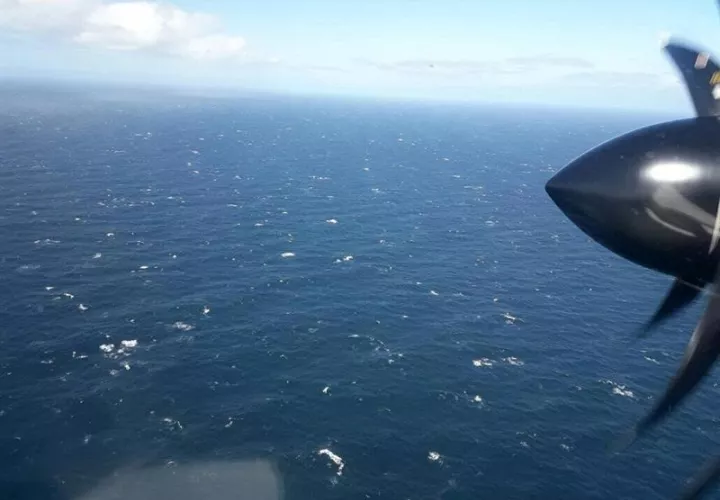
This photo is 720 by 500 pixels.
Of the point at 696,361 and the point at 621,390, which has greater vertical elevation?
the point at 696,361

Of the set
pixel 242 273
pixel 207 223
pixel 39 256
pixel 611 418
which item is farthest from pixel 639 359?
pixel 39 256

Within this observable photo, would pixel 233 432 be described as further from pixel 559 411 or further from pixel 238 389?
pixel 559 411

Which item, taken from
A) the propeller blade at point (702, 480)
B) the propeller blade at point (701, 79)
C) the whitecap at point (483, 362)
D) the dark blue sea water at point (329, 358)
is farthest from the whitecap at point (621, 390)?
the propeller blade at point (702, 480)

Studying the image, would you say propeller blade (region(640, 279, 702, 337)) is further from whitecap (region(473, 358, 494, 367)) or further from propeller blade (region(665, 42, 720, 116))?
whitecap (region(473, 358, 494, 367))

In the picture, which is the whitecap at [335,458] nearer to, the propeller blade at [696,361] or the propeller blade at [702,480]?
the propeller blade at [696,361]

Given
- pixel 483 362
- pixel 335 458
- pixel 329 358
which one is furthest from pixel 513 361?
pixel 335 458

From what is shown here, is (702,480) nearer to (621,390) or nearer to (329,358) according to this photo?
(329,358)
